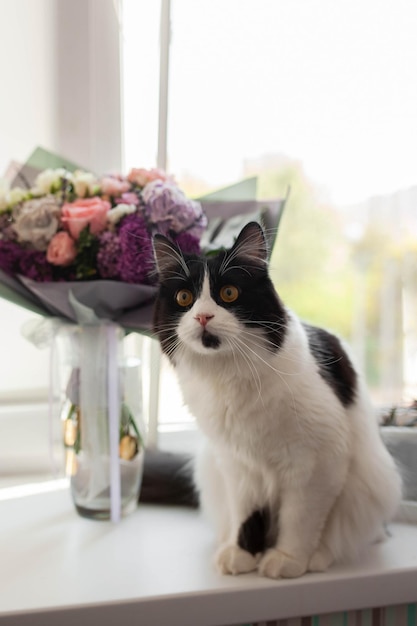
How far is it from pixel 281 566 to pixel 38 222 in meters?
0.68

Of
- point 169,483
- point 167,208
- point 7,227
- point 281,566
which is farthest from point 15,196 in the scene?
point 281,566

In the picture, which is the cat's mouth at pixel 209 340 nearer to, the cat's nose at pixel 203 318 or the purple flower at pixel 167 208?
the cat's nose at pixel 203 318

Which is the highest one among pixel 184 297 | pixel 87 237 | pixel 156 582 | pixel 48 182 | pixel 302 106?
pixel 302 106

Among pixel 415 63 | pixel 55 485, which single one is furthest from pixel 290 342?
pixel 415 63

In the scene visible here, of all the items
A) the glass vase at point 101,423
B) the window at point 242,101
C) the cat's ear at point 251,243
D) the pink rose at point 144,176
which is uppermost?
the window at point 242,101

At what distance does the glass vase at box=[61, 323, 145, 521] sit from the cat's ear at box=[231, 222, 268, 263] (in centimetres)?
34

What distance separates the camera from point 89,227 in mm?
1015

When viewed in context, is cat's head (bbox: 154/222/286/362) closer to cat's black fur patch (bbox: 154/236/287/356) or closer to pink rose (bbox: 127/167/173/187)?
cat's black fur patch (bbox: 154/236/287/356)

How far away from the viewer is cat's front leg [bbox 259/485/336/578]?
900 mm

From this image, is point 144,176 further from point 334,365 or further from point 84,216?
point 334,365

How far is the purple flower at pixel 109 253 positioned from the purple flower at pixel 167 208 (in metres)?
0.07

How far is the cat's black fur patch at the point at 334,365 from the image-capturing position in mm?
974

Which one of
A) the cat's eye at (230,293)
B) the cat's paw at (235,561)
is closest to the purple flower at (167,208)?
the cat's eye at (230,293)

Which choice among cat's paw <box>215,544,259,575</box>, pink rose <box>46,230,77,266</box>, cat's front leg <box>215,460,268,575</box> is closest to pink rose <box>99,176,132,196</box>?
pink rose <box>46,230,77,266</box>
